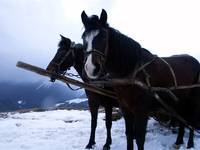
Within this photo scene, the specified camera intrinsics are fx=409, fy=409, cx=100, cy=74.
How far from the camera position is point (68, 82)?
948 centimetres

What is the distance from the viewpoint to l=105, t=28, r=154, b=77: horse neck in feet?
22.5

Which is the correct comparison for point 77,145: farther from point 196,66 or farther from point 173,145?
point 196,66

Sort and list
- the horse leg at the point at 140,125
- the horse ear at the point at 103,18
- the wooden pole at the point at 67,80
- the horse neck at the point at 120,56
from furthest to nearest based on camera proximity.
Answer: the wooden pole at the point at 67,80 < the horse leg at the point at 140,125 < the horse neck at the point at 120,56 < the horse ear at the point at 103,18

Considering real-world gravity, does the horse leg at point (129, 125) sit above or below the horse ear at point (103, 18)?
below

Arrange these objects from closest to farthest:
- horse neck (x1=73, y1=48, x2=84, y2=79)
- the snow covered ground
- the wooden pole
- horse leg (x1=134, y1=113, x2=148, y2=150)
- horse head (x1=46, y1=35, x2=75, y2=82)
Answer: horse leg (x1=134, y1=113, x2=148, y2=150) < the wooden pole < the snow covered ground < horse head (x1=46, y1=35, x2=75, y2=82) < horse neck (x1=73, y1=48, x2=84, y2=79)

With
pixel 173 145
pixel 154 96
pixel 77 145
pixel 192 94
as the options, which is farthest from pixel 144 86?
pixel 77 145

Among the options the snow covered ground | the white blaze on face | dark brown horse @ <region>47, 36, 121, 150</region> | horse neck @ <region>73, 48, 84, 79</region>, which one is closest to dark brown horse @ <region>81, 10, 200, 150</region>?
the white blaze on face

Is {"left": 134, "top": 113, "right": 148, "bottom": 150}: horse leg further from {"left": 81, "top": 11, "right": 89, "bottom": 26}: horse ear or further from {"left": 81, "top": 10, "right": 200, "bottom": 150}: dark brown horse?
{"left": 81, "top": 11, "right": 89, "bottom": 26}: horse ear

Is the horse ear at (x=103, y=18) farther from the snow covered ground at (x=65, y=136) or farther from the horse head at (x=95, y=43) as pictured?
the snow covered ground at (x=65, y=136)

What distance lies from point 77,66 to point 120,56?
12.5 ft

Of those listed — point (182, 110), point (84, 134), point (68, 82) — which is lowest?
point (84, 134)

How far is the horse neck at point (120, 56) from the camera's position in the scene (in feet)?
22.5

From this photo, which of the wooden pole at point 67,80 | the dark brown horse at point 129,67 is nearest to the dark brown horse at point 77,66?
the wooden pole at point 67,80

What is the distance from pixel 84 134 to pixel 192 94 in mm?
4096
